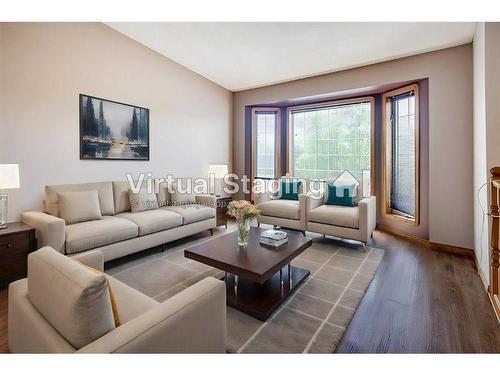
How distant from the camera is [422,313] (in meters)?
1.96

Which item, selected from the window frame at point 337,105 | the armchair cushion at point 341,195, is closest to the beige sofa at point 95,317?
the armchair cushion at point 341,195

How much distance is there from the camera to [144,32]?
3436mm

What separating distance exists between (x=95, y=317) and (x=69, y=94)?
10.3 feet

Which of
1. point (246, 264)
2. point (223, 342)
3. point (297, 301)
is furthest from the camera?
point (297, 301)

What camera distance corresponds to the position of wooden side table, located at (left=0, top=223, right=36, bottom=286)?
2.22 metres

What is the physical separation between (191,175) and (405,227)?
3684 millimetres

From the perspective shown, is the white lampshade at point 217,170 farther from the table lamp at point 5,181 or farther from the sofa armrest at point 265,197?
the table lamp at point 5,181

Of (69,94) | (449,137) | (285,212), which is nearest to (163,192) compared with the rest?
(69,94)

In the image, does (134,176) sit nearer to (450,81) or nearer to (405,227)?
(405,227)

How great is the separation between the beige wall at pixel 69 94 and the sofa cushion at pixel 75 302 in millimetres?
2405

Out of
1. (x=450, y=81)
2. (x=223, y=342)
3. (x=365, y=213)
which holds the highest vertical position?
(x=450, y=81)

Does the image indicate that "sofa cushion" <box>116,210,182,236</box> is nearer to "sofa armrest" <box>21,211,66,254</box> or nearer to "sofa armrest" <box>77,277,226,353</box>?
"sofa armrest" <box>21,211,66,254</box>

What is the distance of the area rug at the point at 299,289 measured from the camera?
1662mm
